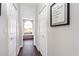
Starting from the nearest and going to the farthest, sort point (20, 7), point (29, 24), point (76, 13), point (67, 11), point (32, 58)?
point (32, 58) < point (76, 13) < point (67, 11) < point (20, 7) < point (29, 24)

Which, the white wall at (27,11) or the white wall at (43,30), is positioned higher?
the white wall at (27,11)

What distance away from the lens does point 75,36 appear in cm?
100

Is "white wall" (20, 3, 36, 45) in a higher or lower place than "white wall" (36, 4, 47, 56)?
higher

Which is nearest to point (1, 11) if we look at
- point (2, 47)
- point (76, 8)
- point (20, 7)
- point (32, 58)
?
point (2, 47)

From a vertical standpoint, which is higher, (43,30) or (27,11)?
(27,11)

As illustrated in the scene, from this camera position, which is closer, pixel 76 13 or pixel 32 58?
pixel 32 58

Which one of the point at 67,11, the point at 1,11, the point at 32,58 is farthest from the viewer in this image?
the point at 1,11

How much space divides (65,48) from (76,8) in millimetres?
540

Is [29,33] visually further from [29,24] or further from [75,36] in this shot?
[75,36]

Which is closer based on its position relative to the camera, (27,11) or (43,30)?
(43,30)

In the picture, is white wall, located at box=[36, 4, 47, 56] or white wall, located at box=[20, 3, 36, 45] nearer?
white wall, located at box=[36, 4, 47, 56]

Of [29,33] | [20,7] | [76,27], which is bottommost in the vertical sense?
[29,33]

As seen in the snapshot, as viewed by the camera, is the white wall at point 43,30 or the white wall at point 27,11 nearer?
the white wall at point 43,30

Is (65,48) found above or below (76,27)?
below
